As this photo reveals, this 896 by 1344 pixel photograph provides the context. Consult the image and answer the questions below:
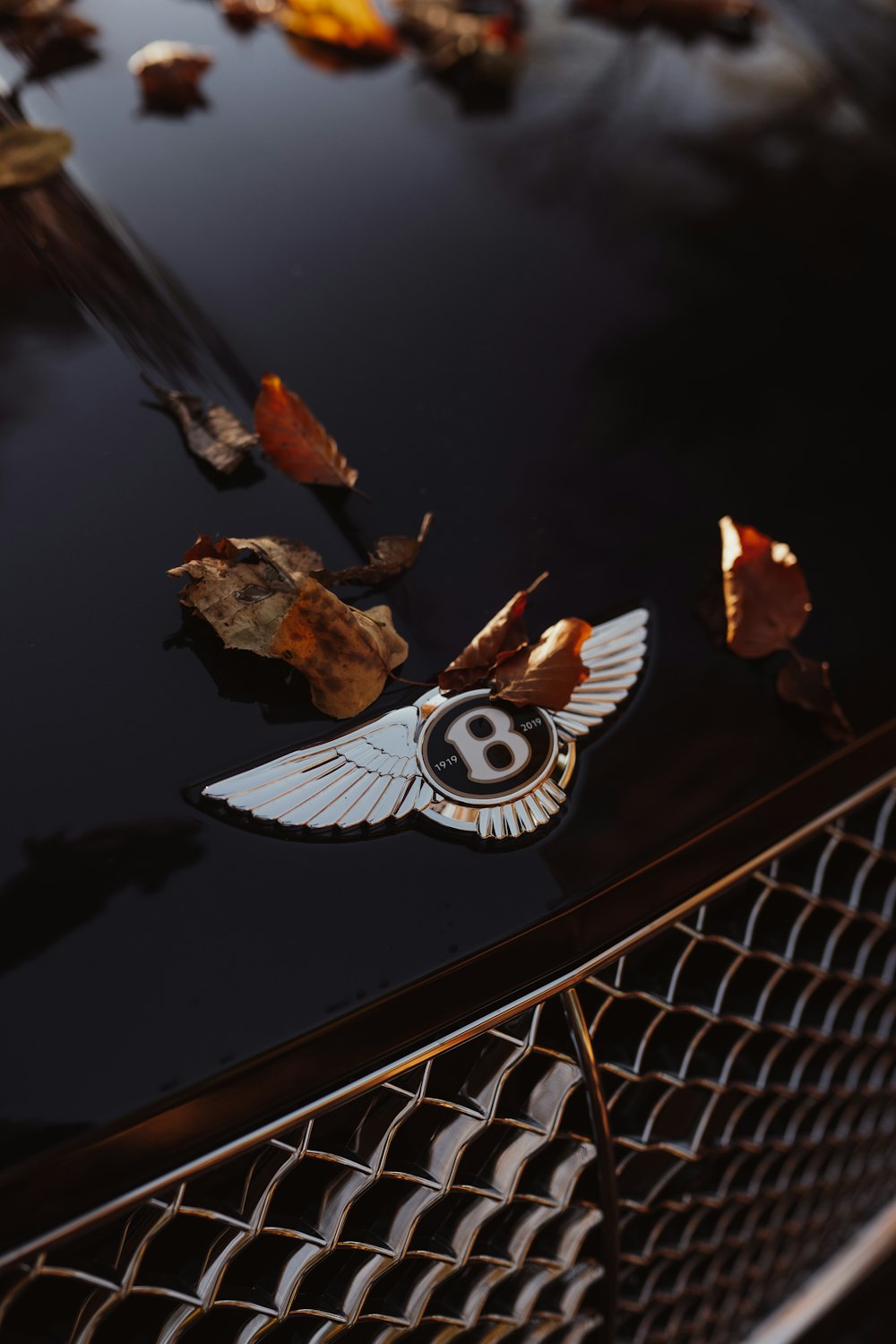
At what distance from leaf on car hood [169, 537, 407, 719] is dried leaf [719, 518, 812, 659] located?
344 millimetres

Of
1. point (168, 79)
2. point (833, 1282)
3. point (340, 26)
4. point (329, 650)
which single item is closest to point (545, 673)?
point (329, 650)

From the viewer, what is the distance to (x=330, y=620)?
2.82 ft

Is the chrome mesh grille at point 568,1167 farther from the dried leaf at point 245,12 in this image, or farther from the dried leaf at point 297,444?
the dried leaf at point 245,12

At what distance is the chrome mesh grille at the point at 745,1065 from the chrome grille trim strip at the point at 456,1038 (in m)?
0.04

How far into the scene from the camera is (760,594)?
0.99m

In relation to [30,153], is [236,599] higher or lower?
lower

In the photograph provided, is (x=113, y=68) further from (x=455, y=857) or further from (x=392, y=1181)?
(x=392, y=1181)

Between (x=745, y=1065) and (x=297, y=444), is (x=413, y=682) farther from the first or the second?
(x=745, y=1065)

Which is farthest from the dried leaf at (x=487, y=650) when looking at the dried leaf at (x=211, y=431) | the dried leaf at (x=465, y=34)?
the dried leaf at (x=465, y=34)

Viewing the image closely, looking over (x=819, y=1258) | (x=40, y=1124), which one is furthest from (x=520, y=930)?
(x=819, y=1258)

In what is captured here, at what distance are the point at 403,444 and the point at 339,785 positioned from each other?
43cm

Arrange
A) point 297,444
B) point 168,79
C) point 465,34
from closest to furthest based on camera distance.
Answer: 1. point 297,444
2. point 168,79
3. point 465,34

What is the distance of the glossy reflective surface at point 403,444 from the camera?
29.8 inches

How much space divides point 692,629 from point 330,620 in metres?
0.37
